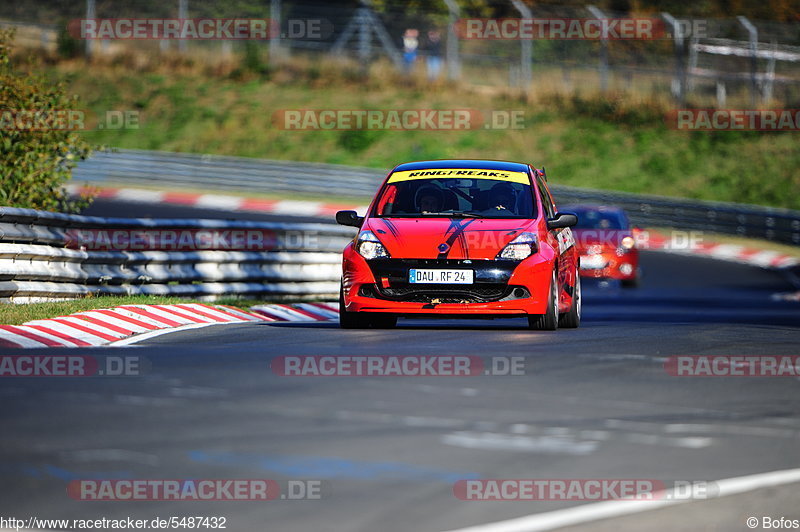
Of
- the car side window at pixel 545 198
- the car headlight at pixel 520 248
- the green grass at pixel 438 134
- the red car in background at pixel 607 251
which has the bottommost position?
the red car in background at pixel 607 251

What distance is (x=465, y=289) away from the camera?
1216cm

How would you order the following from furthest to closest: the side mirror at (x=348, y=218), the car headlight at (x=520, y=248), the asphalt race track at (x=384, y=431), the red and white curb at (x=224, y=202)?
1. the red and white curb at (x=224, y=202)
2. the side mirror at (x=348, y=218)
3. the car headlight at (x=520, y=248)
4. the asphalt race track at (x=384, y=431)

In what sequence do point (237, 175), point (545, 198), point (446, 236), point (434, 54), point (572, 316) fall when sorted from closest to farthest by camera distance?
point (446, 236)
point (572, 316)
point (545, 198)
point (237, 175)
point (434, 54)

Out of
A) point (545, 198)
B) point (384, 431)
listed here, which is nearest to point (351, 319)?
point (545, 198)

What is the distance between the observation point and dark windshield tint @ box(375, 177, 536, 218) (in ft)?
43.1

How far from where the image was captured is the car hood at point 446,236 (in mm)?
12203

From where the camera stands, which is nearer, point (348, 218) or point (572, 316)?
point (348, 218)

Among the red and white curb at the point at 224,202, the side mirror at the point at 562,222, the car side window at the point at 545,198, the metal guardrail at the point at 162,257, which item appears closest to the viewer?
the side mirror at the point at 562,222

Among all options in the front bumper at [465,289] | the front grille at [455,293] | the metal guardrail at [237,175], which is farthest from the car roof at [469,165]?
the metal guardrail at [237,175]

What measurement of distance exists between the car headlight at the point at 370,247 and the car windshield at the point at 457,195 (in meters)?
0.63

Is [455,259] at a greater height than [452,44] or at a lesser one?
lesser

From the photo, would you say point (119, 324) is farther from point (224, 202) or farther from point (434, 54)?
point (434, 54)

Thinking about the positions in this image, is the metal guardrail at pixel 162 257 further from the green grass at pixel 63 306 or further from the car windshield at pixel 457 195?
the car windshield at pixel 457 195

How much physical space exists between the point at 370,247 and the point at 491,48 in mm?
35950
